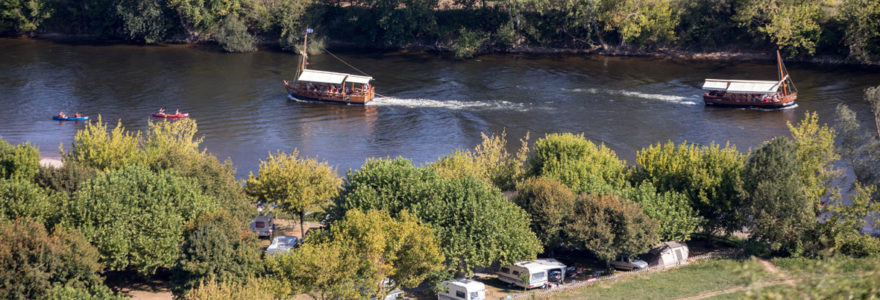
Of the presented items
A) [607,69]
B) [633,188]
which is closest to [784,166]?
[633,188]

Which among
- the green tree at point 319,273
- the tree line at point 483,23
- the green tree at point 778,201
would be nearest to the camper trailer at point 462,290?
the green tree at point 319,273

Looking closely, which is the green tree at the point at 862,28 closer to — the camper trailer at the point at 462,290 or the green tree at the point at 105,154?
the camper trailer at the point at 462,290

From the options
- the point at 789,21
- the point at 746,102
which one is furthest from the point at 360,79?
the point at 789,21

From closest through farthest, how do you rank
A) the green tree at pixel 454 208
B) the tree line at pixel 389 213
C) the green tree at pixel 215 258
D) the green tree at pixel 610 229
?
the tree line at pixel 389 213 → the green tree at pixel 215 258 → the green tree at pixel 454 208 → the green tree at pixel 610 229

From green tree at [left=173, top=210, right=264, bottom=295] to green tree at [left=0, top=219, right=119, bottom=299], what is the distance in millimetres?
4341

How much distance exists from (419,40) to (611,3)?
3211cm

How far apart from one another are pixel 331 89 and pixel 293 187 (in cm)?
4694

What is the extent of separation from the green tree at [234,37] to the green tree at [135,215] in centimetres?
7968

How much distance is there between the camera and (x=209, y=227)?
4931 cm

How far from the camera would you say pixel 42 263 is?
45.7 metres

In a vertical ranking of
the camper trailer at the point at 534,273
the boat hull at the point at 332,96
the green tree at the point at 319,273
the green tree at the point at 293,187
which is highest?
the boat hull at the point at 332,96

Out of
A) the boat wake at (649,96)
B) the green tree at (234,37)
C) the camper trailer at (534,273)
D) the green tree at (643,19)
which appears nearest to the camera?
the camper trailer at (534,273)

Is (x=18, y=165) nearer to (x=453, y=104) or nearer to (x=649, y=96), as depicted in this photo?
(x=453, y=104)

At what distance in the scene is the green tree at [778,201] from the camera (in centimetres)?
5544
